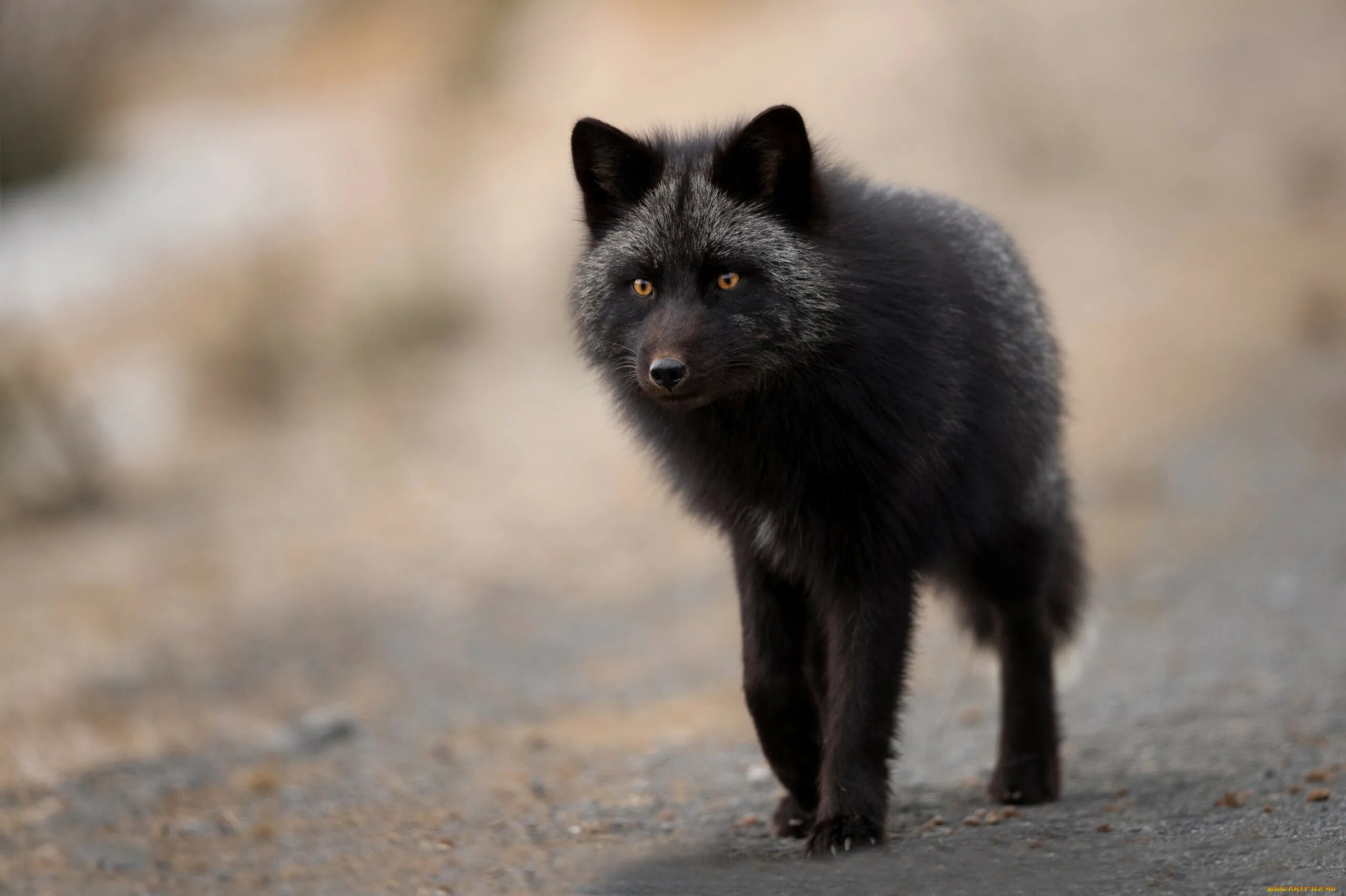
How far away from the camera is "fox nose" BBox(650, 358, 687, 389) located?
15.7 feet

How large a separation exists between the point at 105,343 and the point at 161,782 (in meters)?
15.2

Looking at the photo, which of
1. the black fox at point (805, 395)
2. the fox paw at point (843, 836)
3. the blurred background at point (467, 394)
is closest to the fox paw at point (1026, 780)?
the blurred background at point (467, 394)

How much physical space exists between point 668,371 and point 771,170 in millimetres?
931

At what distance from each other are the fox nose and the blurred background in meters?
1.77

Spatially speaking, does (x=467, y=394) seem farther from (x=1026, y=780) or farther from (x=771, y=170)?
(x=771, y=170)

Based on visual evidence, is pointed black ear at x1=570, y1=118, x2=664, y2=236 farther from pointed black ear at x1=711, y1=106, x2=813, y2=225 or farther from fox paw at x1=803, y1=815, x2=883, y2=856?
fox paw at x1=803, y1=815, x2=883, y2=856

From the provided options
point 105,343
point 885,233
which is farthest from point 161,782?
point 105,343

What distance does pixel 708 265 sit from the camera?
16.6 feet

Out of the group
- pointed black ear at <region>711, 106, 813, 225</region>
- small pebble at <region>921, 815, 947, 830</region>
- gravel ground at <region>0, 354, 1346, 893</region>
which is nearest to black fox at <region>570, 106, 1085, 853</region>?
pointed black ear at <region>711, 106, 813, 225</region>

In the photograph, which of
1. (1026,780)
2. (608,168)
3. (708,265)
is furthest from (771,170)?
(1026,780)

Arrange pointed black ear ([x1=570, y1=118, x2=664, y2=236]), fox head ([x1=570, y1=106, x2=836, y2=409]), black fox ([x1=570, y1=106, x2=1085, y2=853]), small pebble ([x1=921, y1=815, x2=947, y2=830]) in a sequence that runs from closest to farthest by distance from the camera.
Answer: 1. fox head ([x1=570, y1=106, x2=836, y2=409])
2. black fox ([x1=570, y1=106, x2=1085, y2=853])
3. pointed black ear ([x1=570, y1=118, x2=664, y2=236])
4. small pebble ([x1=921, y1=815, x2=947, y2=830])

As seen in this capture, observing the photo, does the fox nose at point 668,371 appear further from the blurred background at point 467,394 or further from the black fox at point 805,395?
the blurred background at point 467,394

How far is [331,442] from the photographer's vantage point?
54.4 feet

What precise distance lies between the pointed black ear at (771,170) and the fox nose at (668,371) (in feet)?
2.62
